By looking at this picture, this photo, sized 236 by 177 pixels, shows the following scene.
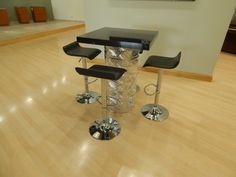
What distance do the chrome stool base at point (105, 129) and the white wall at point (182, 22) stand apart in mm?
1803

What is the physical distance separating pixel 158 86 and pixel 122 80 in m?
0.43

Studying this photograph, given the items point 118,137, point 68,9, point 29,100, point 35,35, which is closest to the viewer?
point 118,137

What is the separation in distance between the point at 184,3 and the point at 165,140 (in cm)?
213

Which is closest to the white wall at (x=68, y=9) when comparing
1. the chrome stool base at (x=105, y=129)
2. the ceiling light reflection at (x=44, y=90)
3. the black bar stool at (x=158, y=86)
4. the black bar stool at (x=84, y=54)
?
the ceiling light reflection at (x=44, y=90)

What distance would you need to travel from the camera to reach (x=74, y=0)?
7.27 m

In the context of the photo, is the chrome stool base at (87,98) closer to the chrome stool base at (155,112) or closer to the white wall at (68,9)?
the chrome stool base at (155,112)

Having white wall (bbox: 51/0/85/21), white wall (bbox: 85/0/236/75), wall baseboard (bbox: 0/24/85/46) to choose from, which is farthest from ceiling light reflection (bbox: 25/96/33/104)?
white wall (bbox: 51/0/85/21)

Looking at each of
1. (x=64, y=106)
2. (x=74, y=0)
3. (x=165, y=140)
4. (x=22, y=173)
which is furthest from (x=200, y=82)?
(x=74, y=0)

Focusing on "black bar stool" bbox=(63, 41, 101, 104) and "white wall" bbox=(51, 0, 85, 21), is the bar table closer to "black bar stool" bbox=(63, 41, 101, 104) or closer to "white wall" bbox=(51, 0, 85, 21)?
"black bar stool" bbox=(63, 41, 101, 104)

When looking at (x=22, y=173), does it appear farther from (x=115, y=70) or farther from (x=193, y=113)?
(x=193, y=113)

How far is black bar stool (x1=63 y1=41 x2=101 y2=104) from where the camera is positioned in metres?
1.96

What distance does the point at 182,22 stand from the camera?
2.74 metres

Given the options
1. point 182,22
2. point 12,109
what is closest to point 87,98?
point 12,109

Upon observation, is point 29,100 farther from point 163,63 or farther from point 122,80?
point 163,63
